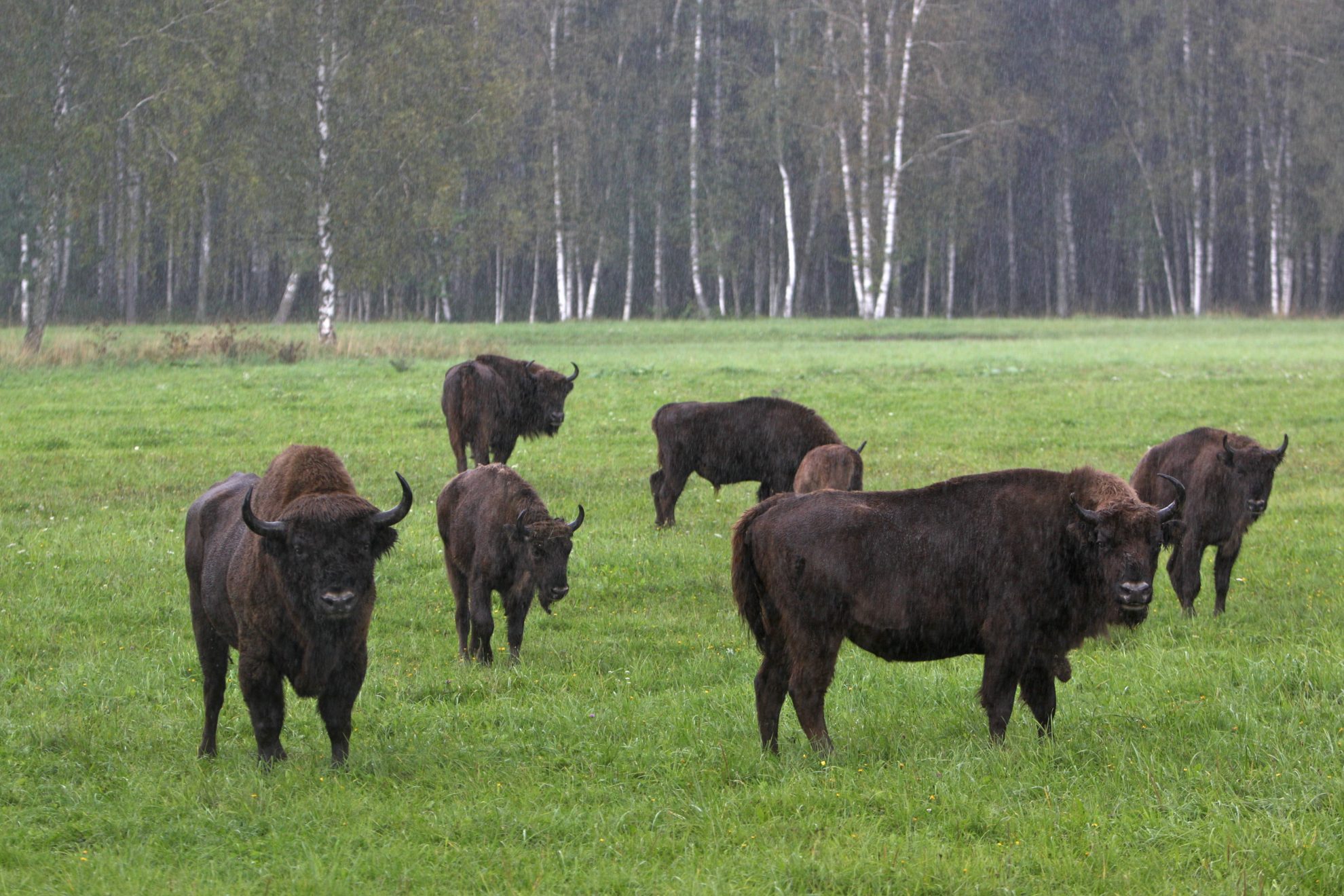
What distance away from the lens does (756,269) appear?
207 feet

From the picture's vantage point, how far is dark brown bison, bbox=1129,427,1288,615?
9.95 m

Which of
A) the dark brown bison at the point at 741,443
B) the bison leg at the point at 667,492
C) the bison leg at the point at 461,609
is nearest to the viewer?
the bison leg at the point at 461,609

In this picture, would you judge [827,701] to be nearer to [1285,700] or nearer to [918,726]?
[918,726]

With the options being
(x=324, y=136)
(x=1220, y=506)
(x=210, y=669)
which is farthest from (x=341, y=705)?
(x=324, y=136)

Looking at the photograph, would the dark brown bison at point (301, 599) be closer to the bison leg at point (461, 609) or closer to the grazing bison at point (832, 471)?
the bison leg at point (461, 609)

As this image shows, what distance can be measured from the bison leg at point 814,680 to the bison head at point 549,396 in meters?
11.0

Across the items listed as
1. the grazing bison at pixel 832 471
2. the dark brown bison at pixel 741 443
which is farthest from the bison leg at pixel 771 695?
the dark brown bison at pixel 741 443

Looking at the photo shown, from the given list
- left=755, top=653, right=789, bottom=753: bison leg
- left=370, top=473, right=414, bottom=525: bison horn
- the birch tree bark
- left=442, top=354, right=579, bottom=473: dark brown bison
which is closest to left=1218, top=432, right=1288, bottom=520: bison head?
left=755, top=653, right=789, bottom=753: bison leg

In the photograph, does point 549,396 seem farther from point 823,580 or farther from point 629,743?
point 823,580

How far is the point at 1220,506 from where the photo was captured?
10.1 meters

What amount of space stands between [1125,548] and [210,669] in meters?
4.64

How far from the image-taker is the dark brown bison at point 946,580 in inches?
247

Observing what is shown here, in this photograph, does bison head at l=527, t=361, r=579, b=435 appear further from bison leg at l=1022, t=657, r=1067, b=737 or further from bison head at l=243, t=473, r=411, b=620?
bison leg at l=1022, t=657, r=1067, b=737

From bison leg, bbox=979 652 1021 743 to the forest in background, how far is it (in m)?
32.7
